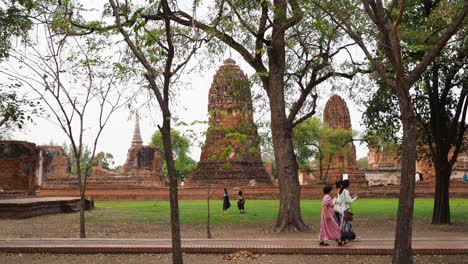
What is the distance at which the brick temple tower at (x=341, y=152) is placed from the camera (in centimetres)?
4147

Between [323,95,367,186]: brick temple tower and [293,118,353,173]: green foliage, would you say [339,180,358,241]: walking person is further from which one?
[323,95,367,186]: brick temple tower

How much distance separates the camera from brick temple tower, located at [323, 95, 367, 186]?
136 feet

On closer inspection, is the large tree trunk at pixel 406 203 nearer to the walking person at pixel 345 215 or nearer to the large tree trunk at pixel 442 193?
the walking person at pixel 345 215

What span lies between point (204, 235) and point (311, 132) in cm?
2636

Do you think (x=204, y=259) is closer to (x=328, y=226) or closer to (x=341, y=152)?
(x=328, y=226)

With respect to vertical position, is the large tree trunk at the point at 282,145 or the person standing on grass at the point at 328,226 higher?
the large tree trunk at the point at 282,145

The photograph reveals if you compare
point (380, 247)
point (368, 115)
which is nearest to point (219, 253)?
point (380, 247)

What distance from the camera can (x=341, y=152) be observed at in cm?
4159

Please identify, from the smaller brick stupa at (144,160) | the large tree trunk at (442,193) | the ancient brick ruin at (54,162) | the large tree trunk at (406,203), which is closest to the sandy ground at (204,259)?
the large tree trunk at (406,203)

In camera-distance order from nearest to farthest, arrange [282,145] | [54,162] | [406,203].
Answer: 1. [406,203]
2. [282,145]
3. [54,162]

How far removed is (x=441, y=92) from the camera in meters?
15.4

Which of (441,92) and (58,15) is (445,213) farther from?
(58,15)

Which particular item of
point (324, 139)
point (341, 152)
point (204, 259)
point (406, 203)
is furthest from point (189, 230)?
point (341, 152)

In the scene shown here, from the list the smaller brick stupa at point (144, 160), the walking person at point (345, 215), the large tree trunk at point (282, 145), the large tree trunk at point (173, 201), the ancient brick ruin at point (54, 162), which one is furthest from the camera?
the smaller brick stupa at point (144, 160)
